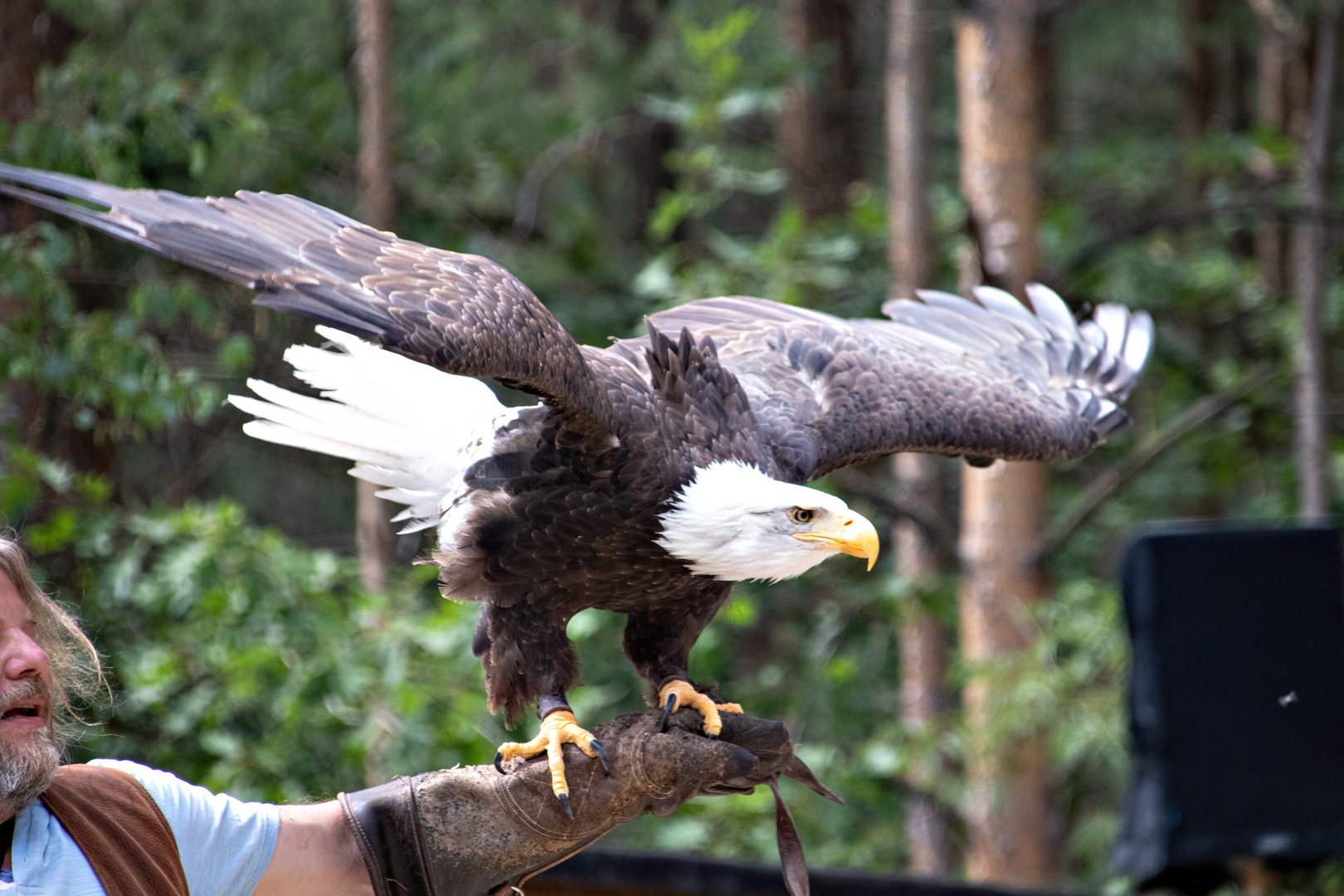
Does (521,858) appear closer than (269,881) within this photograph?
No

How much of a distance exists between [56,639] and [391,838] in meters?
0.63

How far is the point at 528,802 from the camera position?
2289 mm

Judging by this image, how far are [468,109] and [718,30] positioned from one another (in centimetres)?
195

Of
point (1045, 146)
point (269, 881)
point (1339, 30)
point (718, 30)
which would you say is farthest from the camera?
point (1045, 146)

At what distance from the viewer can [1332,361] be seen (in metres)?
7.73

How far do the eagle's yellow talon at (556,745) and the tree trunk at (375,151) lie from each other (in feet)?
10.7

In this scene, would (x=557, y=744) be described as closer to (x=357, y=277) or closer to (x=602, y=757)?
(x=602, y=757)

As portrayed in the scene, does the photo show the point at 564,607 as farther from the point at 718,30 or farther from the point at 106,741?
the point at 718,30

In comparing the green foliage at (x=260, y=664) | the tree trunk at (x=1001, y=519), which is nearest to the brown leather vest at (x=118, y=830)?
the green foliage at (x=260, y=664)

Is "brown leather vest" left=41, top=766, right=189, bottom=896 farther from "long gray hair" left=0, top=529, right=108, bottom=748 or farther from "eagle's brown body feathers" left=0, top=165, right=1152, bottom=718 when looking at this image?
"eagle's brown body feathers" left=0, top=165, right=1152, bottom=718

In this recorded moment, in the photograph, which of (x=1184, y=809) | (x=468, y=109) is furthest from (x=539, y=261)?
(x=1184, y=809)

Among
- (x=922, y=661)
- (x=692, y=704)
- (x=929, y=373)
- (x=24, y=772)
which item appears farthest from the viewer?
(x=922, y=661)

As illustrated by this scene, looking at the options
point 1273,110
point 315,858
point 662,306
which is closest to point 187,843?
point 315,858

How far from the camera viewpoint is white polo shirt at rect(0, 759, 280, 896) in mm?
1747
